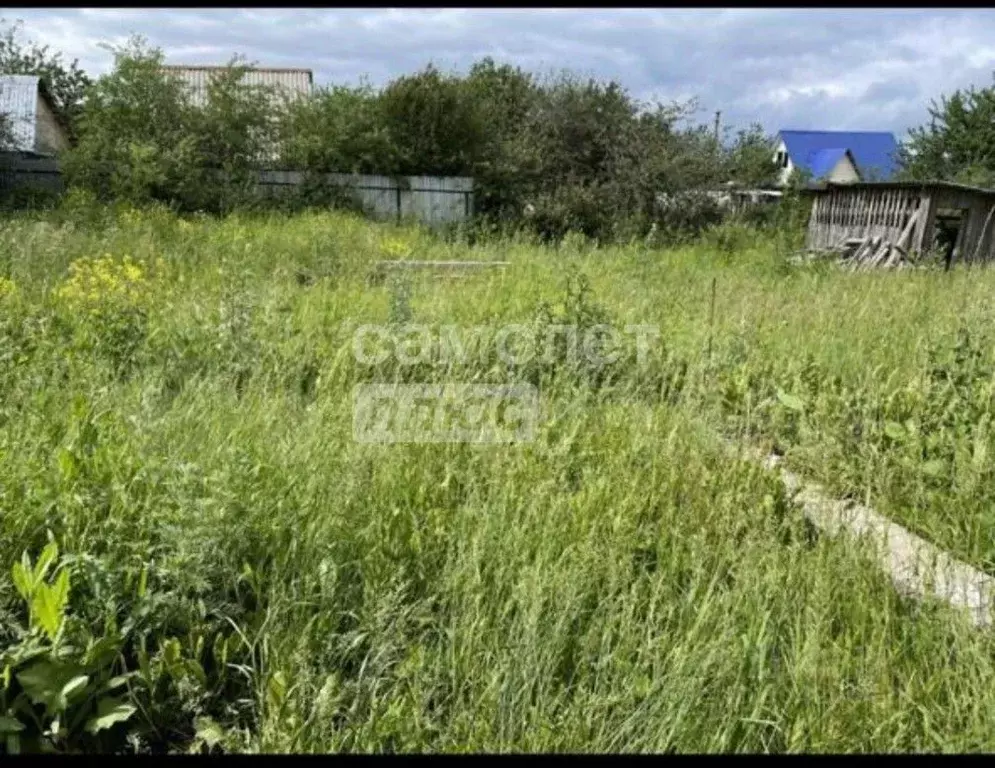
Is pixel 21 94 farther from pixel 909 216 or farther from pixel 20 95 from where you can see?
pixel 909 216

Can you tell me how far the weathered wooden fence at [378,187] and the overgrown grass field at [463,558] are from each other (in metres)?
9.15

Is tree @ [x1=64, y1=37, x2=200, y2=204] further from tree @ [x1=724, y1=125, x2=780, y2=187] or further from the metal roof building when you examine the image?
tree @ [x1=724, y1=125, x2=780, y2=187]

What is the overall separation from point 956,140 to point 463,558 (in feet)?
101

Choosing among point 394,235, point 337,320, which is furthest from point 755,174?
point 337,320

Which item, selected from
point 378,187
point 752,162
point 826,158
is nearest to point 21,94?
point 378,187

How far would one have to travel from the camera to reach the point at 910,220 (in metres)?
11.2

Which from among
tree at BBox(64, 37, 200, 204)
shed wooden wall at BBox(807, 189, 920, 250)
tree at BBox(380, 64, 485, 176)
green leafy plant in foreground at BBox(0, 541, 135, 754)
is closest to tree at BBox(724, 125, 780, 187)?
shed wooden wall at BBox(807, 189, 920, 250)

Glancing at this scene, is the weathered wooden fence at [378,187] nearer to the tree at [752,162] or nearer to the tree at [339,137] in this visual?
the tree at [339,137]

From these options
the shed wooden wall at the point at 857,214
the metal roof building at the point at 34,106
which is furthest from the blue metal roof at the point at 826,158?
the metal roof building at the point at 34,106

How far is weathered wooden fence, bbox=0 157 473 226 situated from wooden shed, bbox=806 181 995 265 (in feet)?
22.3

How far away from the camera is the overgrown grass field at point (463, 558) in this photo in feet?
5.19

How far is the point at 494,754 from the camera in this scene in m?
1.51

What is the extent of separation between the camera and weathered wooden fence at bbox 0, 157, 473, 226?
1227 centimetres

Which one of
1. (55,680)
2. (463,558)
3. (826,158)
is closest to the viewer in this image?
(55,680)
